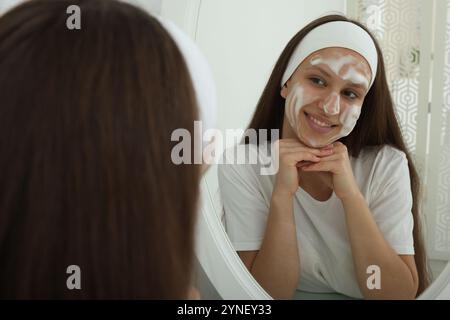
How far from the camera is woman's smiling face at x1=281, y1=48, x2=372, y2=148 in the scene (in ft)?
1.68

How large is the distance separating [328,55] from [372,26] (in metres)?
0.06

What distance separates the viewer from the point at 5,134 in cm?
29

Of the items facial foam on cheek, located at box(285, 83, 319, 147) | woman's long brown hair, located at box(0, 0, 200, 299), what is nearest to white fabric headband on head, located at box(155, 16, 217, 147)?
woman's long brown hair, located at box(0, 0, 200, 299)

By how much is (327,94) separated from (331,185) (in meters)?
0.11

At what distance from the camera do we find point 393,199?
1.76ft

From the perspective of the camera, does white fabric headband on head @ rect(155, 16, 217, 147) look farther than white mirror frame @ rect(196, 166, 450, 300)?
No

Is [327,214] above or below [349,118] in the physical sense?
below

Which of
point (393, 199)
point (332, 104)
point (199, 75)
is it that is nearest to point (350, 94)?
point (332, 104)

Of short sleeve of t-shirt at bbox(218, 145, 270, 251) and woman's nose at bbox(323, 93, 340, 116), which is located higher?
woman's nose at bbox(323, 93, 340, 116)

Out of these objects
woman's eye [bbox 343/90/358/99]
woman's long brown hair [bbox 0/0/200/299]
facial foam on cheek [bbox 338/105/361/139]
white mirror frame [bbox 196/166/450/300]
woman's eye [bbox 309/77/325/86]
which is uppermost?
woman's eye [bbox 309/77/325/86]

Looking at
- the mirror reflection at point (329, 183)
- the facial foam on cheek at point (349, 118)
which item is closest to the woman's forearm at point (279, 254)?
the mirror reflection at point (329, 183)

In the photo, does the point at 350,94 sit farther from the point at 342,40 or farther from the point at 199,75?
the point at 199,75

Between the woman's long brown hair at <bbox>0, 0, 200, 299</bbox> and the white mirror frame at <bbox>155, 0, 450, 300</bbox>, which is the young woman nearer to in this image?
the white mirror frame at <bbox>155, 0, 450, 300</bbox>
